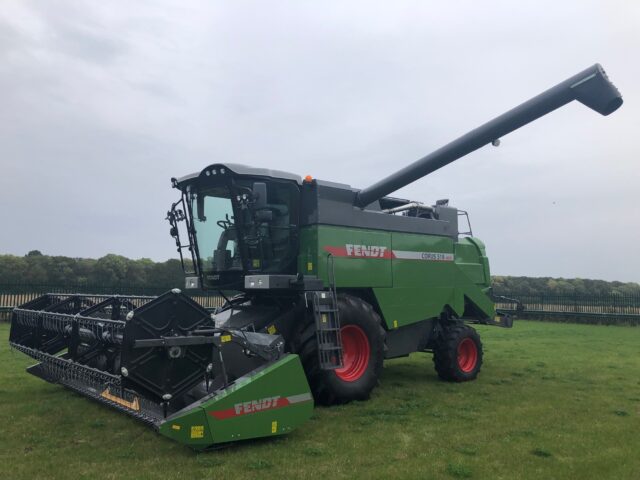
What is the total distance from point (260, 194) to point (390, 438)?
3.24m

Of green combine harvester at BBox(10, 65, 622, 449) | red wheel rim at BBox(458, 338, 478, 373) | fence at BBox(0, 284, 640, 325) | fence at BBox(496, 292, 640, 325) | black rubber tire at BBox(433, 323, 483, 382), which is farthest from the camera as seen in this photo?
fence at BBox(496, 292, 640, 325)

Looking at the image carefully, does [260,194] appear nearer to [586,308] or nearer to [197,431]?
[197,431]

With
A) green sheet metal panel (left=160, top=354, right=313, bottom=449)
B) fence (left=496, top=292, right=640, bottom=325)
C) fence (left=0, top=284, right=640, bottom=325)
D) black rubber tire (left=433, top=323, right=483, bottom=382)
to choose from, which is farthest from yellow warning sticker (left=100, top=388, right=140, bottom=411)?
fence (left=496, top=292, right=640, bottom=325)

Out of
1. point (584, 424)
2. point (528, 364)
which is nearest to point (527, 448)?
point (584, 424)

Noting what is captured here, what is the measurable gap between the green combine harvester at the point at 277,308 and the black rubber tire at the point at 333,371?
0.02 meters

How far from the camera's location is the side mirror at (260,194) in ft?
21.6

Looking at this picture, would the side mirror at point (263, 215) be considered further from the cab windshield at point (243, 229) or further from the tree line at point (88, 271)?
the tree line at point (88, 271)

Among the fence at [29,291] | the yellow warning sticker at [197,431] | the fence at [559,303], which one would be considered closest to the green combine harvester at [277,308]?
the yellow warning sticker at [197,431]

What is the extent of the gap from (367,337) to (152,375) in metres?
3.16

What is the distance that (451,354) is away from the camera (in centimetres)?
841

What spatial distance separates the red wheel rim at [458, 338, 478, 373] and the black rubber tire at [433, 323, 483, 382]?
0.13 m

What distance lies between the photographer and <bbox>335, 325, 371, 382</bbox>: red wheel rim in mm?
6941

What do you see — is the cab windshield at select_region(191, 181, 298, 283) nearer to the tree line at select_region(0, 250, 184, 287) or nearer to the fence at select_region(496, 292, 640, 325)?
the tree line at select_region(0, 250, 184, 287)

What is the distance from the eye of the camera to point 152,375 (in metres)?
4.67
